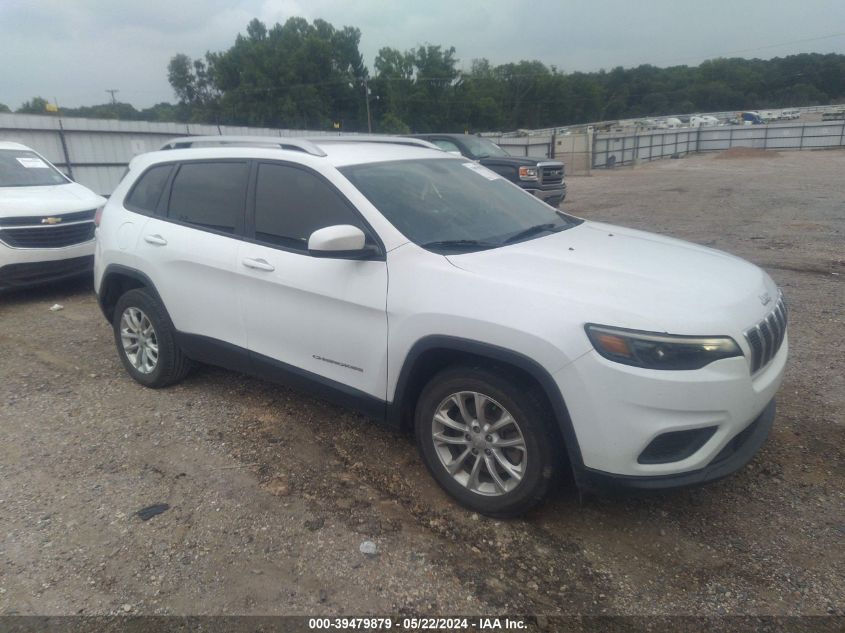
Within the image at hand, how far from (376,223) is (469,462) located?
4.44 feet

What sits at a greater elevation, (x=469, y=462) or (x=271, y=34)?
(x=271, y=34)

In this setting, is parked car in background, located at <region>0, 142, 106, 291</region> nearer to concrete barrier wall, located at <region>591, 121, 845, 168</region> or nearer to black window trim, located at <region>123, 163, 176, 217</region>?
black window trim, located at <region>123, 163, 176, 217</region>

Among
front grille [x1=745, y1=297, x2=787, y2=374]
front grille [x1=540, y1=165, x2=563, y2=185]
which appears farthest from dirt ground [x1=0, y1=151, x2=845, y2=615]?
front grille [x1=540, y1=165, x2=563, y2=185]

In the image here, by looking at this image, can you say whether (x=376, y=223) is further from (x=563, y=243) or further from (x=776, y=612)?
(x=776, y=612)

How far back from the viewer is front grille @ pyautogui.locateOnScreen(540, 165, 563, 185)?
46.6 ft

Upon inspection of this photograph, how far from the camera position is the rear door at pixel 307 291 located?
335 cm

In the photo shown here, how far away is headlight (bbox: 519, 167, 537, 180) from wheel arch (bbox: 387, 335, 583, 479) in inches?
448

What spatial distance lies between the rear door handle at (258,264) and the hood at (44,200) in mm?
4841

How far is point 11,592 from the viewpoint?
2701 millimetres

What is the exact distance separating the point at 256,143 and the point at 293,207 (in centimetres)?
72

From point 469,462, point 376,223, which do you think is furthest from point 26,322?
point 469,462

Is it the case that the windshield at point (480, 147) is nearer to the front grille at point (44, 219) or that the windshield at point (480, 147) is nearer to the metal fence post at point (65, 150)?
the front grille at point (44, 219)

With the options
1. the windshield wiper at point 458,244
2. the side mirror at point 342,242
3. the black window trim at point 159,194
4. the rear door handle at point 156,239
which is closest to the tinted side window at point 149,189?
the black window trim at point 159,194

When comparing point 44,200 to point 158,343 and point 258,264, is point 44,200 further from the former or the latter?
point 258,264
